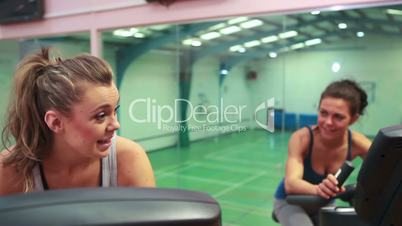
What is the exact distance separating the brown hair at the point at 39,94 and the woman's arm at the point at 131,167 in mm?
209

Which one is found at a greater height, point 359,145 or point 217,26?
point 217,26

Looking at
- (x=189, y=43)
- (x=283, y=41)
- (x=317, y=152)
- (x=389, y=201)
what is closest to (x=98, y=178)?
(x=389, y=201)

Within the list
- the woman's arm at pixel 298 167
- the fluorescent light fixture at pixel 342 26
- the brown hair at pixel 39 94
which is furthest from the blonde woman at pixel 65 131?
the fluorescent light fixture at pixel 342 26

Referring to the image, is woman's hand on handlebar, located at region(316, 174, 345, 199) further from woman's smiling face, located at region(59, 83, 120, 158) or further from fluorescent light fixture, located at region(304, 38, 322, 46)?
fluorescent light fixture, located at region(304, 38, 322, 46)

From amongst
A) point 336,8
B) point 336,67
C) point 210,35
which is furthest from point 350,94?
point 210,35

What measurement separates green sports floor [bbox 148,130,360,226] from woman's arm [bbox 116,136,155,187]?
1.89 metres

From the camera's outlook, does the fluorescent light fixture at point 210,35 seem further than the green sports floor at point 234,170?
Yes

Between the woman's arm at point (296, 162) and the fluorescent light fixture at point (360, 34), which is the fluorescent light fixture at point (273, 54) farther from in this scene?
the woman's arm at point (296, 162)

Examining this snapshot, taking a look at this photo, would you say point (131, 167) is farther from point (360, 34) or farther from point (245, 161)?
point (245, 161)

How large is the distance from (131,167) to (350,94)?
1.15 m

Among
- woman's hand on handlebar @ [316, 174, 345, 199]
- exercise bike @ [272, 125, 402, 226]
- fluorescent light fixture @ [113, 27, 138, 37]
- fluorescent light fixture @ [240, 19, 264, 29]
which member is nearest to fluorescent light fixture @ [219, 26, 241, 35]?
fluorescent light fixture @ [240, 19, 264, 29]

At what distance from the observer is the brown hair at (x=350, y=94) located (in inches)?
69.4

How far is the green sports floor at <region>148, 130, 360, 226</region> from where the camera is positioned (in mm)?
3197

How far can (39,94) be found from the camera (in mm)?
1081
